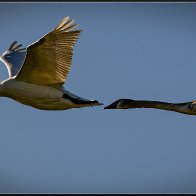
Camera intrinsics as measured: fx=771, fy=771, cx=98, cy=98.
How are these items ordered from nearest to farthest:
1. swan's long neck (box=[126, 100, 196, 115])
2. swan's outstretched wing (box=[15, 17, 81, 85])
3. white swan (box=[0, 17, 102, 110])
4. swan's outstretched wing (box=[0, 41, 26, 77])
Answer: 1. swan's outstretched wing (box=[15, 17, 81, 85])
2. white swan (box=[0, 17, 102, 110])
3. swan's long neck (box=[126, 100, 196, 115])
4. swan's outstretched wing (box=[0, 41, 26, 77])

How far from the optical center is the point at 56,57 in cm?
1432

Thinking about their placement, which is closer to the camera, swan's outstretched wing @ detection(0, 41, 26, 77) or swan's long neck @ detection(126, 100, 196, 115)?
swan's long neck @ detection(126, 100, 196, 115)

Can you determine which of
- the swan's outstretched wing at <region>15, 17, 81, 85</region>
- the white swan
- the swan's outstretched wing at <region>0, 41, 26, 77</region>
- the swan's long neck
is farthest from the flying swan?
the swan's outstretched wing at <region>0, 41, 26, 77</region>

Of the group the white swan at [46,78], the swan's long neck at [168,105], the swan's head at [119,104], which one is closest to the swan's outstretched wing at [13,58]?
the white swan at [46,78]

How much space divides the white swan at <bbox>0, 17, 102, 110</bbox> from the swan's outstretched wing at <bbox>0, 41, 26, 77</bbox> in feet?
5.41

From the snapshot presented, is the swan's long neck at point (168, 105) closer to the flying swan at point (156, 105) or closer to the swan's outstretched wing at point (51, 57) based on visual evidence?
the flying swan at point (156, 105)

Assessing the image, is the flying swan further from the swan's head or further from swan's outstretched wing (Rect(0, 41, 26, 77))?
swan's outstretched wing (Rect(0, 41, 26, 77))

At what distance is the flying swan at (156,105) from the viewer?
1562cm

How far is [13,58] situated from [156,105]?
366 centimetres

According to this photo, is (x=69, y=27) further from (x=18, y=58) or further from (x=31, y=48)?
(x=18, y=58)

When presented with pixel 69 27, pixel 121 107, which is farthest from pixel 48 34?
pixel 121 107

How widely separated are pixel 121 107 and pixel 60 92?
160 centimetres

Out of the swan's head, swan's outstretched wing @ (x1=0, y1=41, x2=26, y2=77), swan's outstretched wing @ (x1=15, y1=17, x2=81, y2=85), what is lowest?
the swan's head

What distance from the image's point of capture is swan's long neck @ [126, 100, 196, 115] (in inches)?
615
